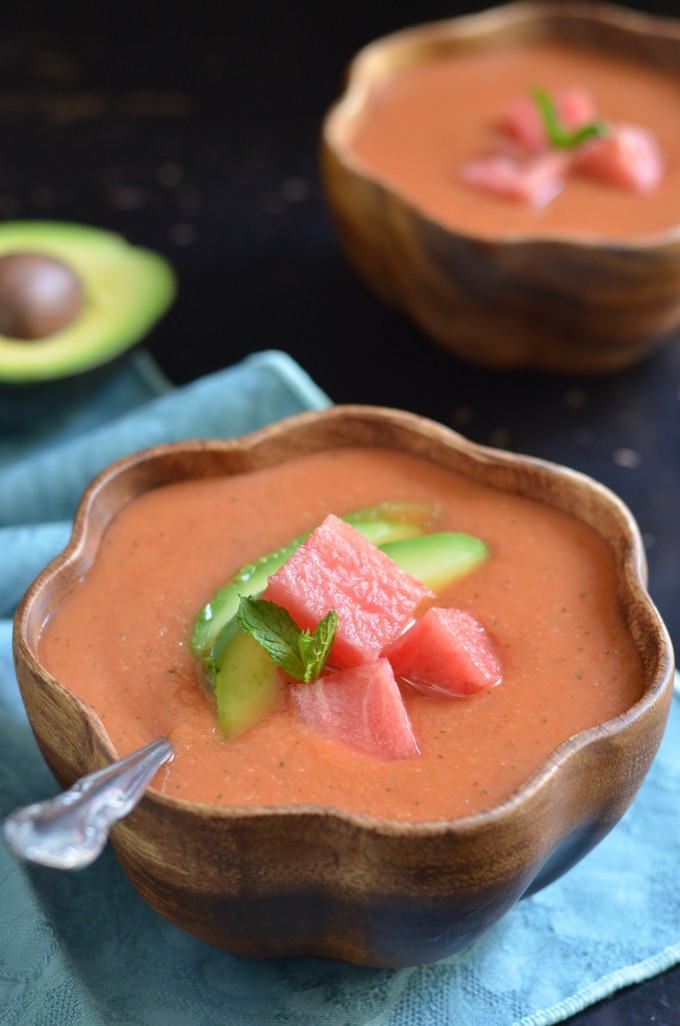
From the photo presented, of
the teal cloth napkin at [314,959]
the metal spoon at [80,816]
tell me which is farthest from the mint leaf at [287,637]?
the teal cloth napkin at [314,959]

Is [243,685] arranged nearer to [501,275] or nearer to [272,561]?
[272,561]

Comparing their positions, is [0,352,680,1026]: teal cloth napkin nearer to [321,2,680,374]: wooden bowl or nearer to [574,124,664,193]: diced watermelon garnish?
[321,2,680,374]: wooden bowl

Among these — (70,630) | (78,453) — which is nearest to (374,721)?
(70,630)

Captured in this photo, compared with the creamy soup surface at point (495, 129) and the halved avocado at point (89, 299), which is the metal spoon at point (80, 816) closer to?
the halved avocado at point (89, 299)

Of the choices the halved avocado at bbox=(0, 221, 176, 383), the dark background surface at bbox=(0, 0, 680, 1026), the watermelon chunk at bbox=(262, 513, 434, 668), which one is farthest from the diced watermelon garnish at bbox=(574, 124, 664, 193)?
the watermelon chunk at bbox=(262, 513, 434, 668)

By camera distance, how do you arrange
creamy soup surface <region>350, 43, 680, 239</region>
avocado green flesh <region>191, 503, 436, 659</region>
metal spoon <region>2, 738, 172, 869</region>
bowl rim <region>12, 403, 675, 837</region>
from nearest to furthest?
metal spoon <region>2, 738, 172, 869</region> < bowl rim <region>12, 403, 675, 837</region> < avocado green flesh <region>191, 503, 436, 659</region> < creamy soup surface <region>350, 43, 680, 239</region>

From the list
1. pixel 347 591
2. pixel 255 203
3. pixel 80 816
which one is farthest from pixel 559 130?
pixel 80 816
